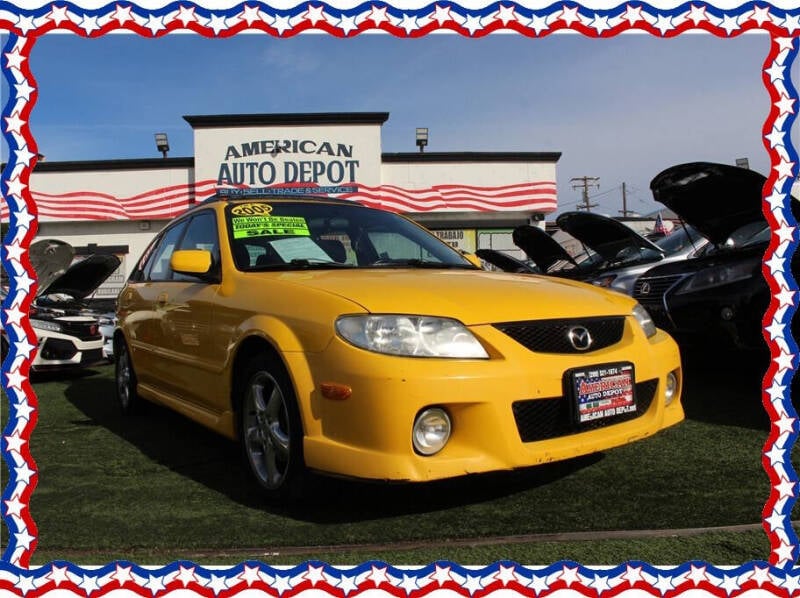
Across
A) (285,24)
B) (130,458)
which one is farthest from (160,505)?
(285,24)

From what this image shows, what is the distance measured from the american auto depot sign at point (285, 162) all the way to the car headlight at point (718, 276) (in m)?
16.0

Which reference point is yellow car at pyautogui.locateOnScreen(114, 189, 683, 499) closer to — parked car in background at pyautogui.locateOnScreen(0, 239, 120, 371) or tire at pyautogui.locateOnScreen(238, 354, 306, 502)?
tire at pyautogui.locateOnScreen(238, 354, 306, 502)

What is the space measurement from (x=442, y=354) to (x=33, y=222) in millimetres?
1603

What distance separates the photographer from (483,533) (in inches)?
95.0

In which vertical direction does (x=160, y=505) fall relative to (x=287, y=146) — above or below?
below

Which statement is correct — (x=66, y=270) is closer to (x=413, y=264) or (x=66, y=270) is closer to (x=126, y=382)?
(x=126, y=382)

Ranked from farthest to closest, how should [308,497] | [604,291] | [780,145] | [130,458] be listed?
[130,458] → [604,291] → [308,497] → [780,145]

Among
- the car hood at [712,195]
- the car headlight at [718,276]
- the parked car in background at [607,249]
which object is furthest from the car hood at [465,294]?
the parked car in background at [607,249]

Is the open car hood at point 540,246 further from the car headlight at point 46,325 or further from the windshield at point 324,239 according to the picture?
the car headlight at point 46,325

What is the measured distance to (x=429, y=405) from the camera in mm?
2318

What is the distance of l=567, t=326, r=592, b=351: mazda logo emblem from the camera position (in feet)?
8.51

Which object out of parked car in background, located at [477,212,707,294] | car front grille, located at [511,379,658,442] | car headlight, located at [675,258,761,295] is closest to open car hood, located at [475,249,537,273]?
parked car in background, located at [477,212,707,294]

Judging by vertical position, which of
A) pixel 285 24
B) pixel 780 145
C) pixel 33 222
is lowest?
pixel 33 222

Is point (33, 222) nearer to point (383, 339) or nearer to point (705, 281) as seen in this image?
point (383, 339)
